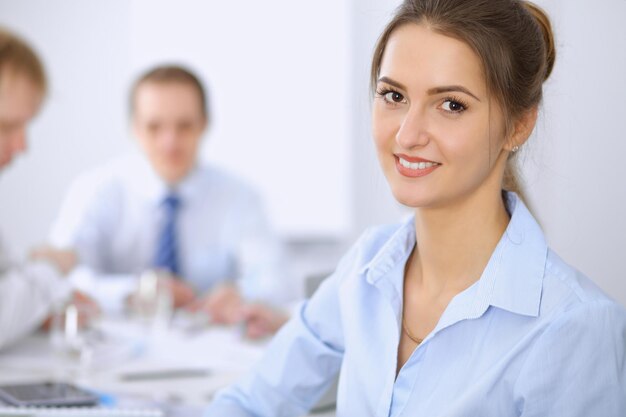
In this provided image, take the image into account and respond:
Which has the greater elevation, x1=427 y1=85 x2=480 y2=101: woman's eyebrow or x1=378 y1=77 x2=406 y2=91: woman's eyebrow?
x1=378 y1=77 x2=406 y2=91: woman's eyebrow

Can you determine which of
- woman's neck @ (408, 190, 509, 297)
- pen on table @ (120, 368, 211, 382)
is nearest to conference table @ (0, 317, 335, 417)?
pen on table @ (120, 368, 211, 382)

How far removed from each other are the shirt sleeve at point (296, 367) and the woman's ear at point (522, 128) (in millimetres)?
418

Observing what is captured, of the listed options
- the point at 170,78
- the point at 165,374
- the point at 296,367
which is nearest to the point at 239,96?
the point at 170,78

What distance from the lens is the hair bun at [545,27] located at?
1360 millimetres

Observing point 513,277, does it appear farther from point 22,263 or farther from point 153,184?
point 153,184

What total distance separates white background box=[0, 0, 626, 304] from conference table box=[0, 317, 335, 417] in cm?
219

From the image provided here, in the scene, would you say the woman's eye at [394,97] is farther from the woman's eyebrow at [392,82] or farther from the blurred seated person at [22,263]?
the blurred seated person at [22,263]

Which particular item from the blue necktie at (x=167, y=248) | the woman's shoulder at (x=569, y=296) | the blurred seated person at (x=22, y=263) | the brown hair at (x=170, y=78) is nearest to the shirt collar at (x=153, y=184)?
the blue necktie at (x=167, y=248)

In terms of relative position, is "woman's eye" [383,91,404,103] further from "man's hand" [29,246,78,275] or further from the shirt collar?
the shirt collar

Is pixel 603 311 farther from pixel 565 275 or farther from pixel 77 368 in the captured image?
pixel 77 368

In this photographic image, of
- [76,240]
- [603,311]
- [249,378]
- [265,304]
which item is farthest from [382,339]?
[76,240]

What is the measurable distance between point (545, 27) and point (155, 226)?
2.38 m

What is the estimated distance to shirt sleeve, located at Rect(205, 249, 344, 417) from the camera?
1565 mm

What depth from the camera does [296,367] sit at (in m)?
1.57
